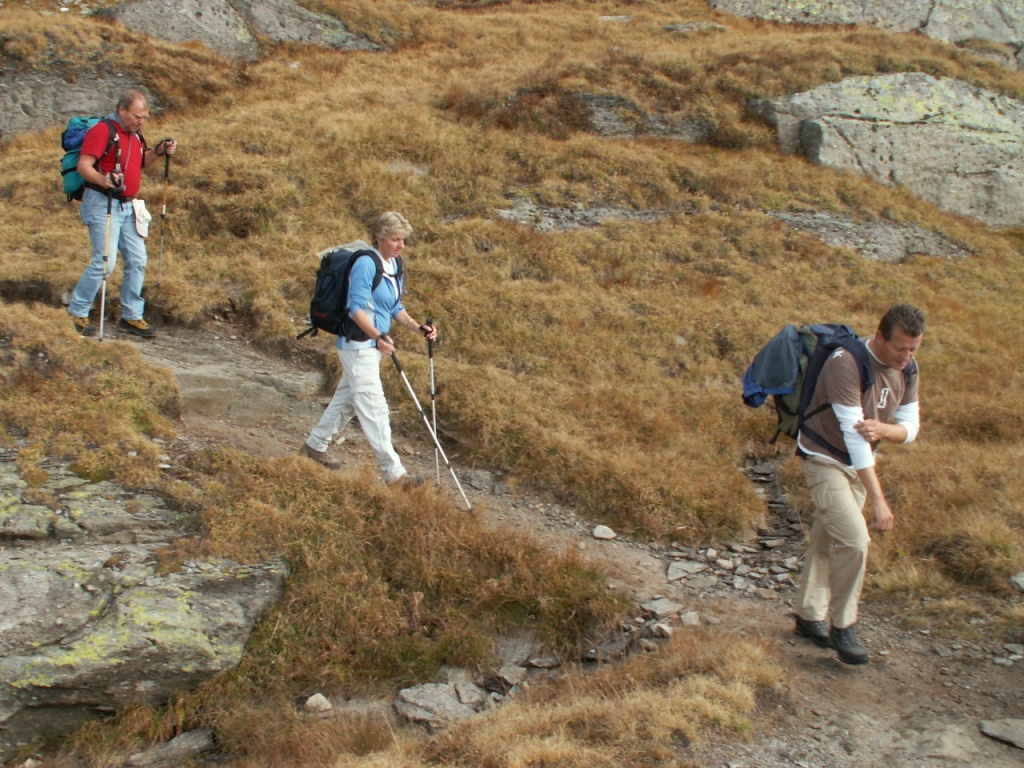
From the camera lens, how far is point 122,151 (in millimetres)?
9266

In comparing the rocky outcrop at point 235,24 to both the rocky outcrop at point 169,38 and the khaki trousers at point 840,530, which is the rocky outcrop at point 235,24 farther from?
the khaki trousers at point 840,530

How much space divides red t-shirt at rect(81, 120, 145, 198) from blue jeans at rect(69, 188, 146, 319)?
0.93ft

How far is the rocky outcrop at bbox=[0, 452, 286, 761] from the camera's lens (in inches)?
218

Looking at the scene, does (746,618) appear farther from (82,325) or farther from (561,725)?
(82,325)

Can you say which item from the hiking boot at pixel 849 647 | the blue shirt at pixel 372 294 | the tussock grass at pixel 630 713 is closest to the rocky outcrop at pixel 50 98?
the blue shirt at pixel 372 294

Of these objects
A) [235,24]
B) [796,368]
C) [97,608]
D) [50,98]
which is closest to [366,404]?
[97,608]

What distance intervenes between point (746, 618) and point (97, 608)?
5051 mm

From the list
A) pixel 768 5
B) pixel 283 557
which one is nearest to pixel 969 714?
pixel 283 557

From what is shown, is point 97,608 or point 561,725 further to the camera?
point 97,608

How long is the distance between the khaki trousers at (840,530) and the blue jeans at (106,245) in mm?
7877

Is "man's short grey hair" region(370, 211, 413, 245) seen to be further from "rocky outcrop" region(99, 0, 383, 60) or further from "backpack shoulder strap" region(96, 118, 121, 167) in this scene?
"rocky outcrop" region(99, 0, 383, 60)

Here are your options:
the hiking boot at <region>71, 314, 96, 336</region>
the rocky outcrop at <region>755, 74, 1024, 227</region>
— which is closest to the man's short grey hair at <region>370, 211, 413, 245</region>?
the hiking boot at <region>71, 314, 96, 336</region>

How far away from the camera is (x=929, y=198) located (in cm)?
1947

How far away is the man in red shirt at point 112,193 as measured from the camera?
909 cm
